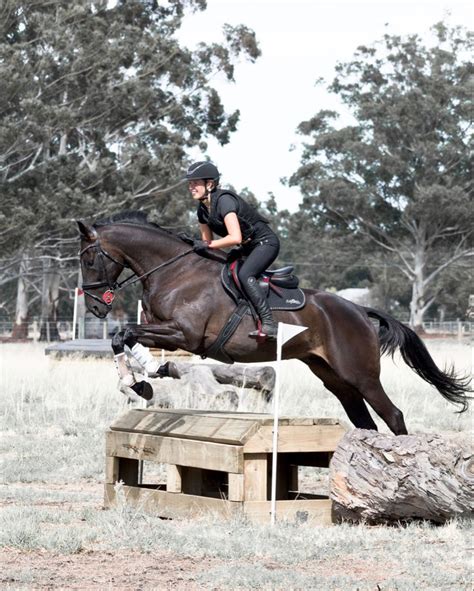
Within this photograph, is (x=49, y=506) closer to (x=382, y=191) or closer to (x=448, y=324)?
(x=382, y=191)

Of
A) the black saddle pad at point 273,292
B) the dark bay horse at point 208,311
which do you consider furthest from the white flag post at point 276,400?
the dark bay horse at point 208,311

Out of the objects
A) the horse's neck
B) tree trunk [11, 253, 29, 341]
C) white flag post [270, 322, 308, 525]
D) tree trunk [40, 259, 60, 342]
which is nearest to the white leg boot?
the horse's neck

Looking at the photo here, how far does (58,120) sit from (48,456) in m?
25.9

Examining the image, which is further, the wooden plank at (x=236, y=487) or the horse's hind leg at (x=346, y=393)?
the horse's hind leg at (x=346, y=393)

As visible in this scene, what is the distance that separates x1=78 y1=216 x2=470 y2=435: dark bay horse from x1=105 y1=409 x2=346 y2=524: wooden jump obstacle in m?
0.63

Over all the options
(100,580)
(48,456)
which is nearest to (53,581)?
(100,580)

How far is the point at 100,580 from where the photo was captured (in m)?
4.85

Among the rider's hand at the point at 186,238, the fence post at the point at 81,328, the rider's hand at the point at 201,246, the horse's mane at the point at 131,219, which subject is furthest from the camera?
the fence post at the point at 81,328

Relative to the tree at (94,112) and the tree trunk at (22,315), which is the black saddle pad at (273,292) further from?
the tree trunk at (22,315)

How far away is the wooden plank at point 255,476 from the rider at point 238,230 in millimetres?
1223

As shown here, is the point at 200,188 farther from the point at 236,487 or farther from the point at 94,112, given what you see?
the point at 94,112

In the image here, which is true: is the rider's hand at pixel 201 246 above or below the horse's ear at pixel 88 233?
below

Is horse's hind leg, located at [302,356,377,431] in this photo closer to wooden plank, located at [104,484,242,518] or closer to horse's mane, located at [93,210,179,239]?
horse's mane, located at [93,210,179,239]

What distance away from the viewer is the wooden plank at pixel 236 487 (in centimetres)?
646
